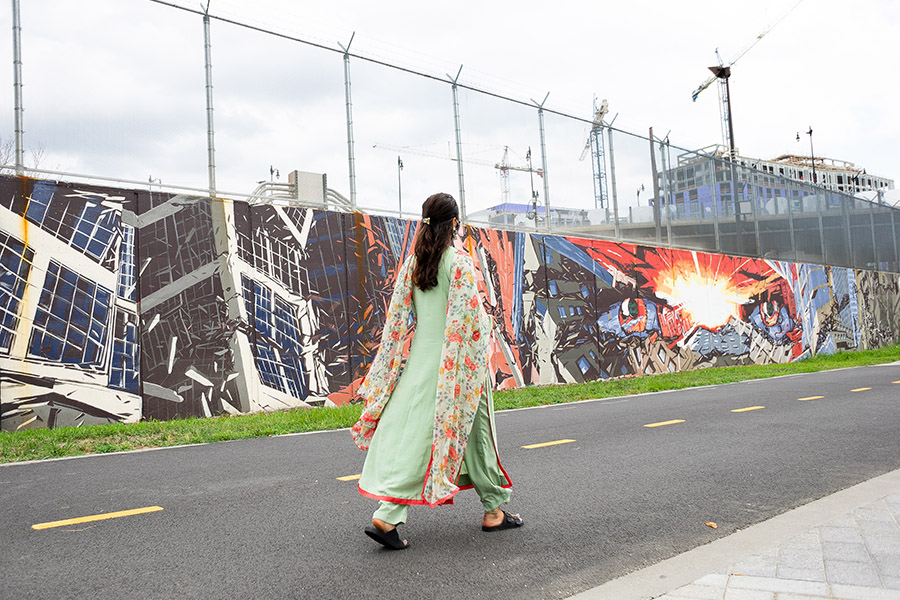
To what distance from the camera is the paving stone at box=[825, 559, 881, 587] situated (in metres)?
3.01

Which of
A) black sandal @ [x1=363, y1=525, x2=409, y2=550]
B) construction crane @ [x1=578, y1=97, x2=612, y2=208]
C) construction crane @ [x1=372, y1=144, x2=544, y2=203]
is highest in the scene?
construction crane @ [x1=578, y1=97, x2=612, y2=208]

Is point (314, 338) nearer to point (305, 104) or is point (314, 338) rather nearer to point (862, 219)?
point (305, 104)

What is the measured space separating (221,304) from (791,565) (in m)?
9.13

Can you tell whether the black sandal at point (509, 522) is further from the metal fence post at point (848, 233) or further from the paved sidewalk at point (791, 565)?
the metal fence post at point (848, 233)

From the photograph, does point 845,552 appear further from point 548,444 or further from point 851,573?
point 548,444

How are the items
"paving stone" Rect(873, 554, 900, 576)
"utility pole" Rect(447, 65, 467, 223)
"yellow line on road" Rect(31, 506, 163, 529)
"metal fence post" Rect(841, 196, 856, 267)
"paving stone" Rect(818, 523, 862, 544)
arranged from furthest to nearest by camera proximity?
"metal fence post" Rect(841, 196, 856, 267) → "utility pole" Rect(447, 65, 467, 223) → "yellow line on road" Rect(31, 506, 163, 529) → "paving stone" Rect(818, 523, 862, 544) → "paving stone" Rect(873, 554, 900, 576)

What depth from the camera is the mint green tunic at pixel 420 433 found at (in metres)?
3.69

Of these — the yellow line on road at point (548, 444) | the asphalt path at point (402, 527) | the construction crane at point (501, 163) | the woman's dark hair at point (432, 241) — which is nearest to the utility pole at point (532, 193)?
the construction crane at point (501, 163)

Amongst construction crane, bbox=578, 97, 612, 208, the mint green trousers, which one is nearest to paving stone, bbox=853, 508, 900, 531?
the mint green trousers

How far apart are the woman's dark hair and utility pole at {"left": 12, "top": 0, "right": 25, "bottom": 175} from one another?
7.63 meters

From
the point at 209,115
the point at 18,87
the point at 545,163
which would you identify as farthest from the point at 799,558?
the point at 545,163

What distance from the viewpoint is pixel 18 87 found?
9375 millimetres

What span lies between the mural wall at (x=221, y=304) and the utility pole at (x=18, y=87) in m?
0.28

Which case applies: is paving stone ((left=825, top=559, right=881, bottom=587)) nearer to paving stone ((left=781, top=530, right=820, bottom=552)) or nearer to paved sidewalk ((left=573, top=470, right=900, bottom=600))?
paved sidewalk ((left=573, top=470, right=900, bottom=600))
